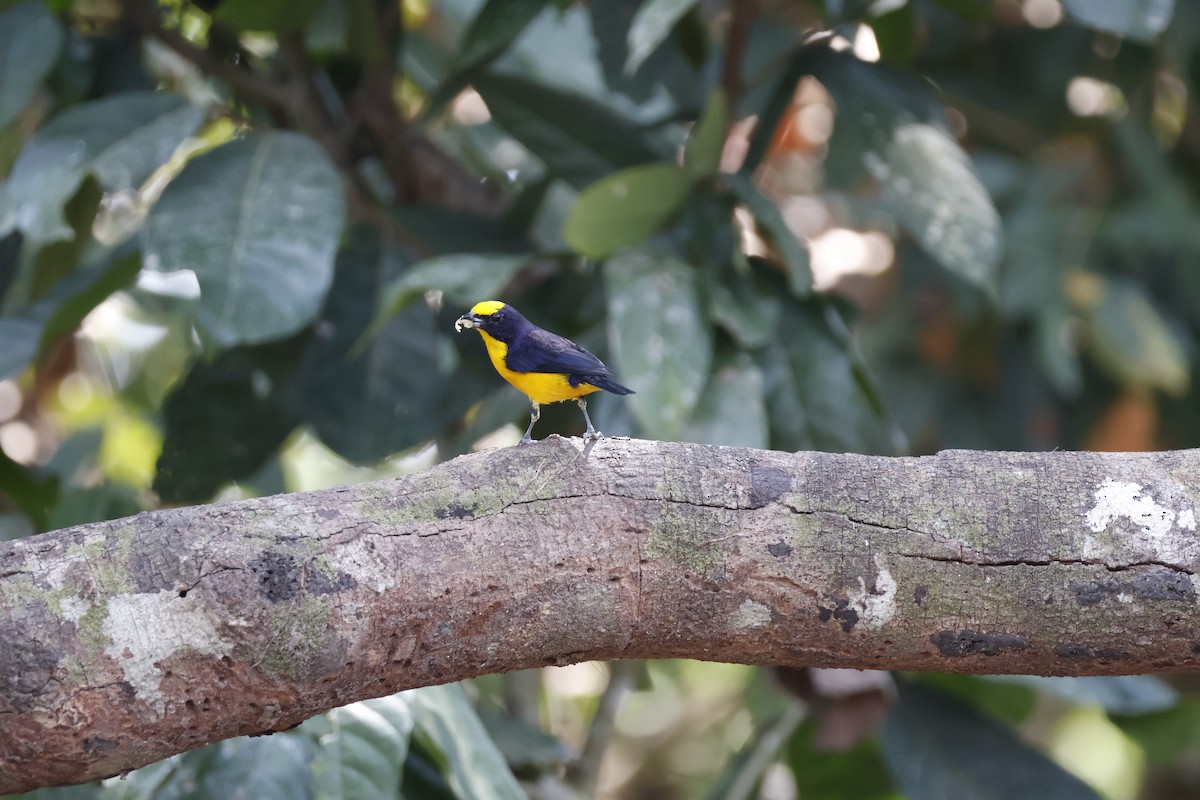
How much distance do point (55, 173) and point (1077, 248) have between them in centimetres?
346

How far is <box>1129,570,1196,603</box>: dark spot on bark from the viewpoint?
4.93 ft

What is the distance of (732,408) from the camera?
248cm

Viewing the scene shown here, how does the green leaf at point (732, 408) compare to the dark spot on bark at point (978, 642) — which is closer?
the dark spot on bark at point (978, 642)

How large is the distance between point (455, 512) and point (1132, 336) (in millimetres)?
3179

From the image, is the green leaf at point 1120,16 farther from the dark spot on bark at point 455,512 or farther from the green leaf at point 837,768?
the dark spot on bark at point 455,512

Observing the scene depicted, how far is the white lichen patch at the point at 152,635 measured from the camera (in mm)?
1396

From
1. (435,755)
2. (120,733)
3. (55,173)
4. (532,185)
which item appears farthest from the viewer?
(532,185)

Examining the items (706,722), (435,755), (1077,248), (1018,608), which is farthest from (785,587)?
(706,722)

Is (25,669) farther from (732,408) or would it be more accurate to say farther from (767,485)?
(732,408)

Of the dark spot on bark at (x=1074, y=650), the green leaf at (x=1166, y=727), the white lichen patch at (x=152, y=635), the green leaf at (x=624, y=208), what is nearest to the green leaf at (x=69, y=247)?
the green leaf at (x=624, y=208)

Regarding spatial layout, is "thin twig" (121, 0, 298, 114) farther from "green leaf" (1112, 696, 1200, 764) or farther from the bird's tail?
"green leaf" (1112, 696, 1200, 764)

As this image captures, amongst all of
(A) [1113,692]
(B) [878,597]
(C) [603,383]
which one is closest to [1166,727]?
(A) [1113,692]

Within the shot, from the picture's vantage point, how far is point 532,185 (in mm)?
3137

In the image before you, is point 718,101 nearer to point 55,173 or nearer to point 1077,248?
point 55,173
